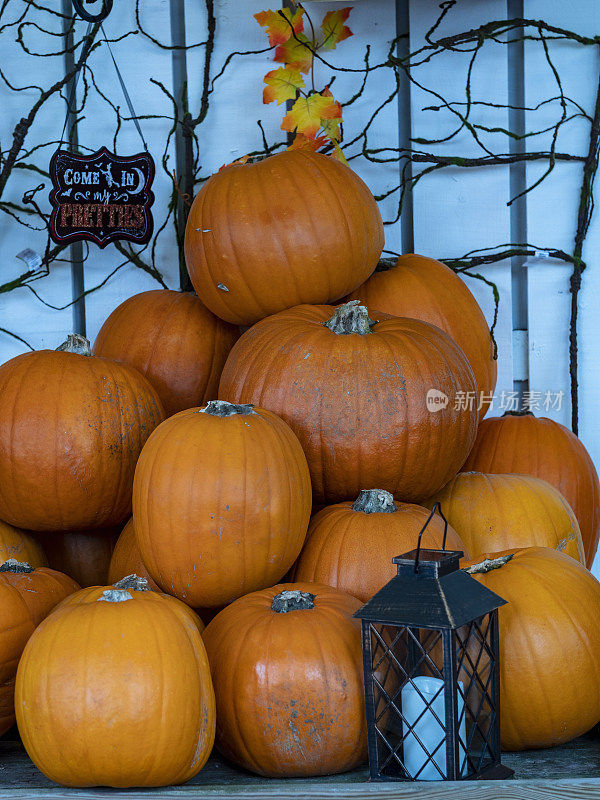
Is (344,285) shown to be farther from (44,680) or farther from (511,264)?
(44,680)

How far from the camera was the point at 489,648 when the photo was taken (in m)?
1.25

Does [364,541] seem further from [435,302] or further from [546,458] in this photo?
[546,458]

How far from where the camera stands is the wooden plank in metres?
2.45

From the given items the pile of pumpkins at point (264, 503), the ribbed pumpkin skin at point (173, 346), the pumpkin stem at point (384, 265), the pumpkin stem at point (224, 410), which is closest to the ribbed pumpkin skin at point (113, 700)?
the pile of pumpkins at point (264, 503)

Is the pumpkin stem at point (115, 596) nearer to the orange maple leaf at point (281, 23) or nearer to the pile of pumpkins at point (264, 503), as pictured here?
the pile of pumpkins at point (264, 503)

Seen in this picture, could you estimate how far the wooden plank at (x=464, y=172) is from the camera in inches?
96.4

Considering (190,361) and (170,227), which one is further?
(170,227)

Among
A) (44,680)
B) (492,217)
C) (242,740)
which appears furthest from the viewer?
(492,217)

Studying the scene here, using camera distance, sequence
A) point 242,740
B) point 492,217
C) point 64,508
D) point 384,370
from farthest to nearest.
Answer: point 492,217 < point 64,508 < point 384,370 < point 242,740

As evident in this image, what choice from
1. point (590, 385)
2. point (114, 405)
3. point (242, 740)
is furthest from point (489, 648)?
point (590, 385)

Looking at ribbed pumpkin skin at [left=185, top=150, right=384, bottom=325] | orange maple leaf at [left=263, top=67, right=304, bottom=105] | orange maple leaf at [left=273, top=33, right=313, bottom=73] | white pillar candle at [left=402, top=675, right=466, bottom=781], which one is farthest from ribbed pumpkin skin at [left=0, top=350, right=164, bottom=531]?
orange maple leaf at [left=273, top=33, right=313, bottom=73]

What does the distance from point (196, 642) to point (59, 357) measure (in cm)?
74

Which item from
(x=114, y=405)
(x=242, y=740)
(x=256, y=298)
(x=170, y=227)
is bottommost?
(x=242, y=740)

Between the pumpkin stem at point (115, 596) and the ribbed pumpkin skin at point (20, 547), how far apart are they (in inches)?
20.6
